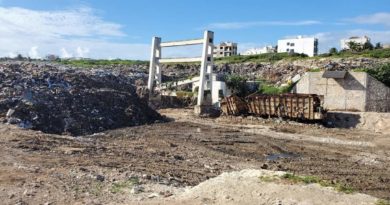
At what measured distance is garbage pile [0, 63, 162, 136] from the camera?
19.0 metres

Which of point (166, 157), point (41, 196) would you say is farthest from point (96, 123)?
point (41, 196)

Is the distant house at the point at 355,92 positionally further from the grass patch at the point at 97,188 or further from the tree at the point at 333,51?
the tree at the point at 333,51

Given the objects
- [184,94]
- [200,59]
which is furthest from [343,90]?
[184,94]

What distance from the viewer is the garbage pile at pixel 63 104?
1895 cm

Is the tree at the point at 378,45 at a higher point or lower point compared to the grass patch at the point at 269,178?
higher

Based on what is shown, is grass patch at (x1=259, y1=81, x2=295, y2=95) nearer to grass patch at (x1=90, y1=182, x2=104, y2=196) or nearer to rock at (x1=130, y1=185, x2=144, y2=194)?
rock at (x1=130, y1=185, x2=144, y2=194)

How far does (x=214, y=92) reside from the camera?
33938 millimetres

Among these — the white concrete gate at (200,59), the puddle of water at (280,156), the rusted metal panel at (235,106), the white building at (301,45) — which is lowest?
the puddle of water at (280,156)

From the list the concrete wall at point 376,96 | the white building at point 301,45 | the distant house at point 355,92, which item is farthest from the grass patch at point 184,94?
the white building at point 301,45

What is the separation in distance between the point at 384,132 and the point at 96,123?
523 inches

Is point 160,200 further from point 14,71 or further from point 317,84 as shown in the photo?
point 317,84

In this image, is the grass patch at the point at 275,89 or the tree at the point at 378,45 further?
the tree at the point at 378,45

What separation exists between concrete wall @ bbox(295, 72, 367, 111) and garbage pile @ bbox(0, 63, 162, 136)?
9459mm

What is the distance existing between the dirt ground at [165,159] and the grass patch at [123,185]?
19 millimetres
